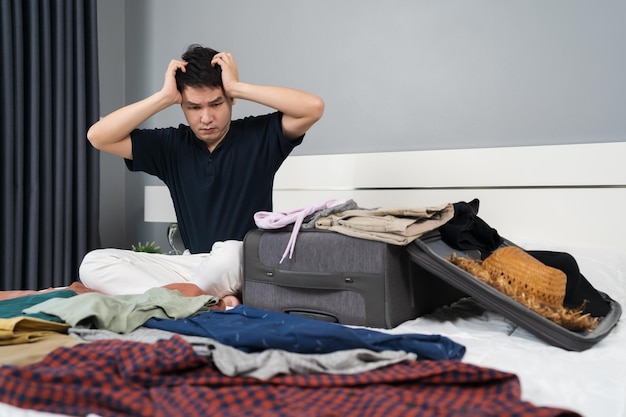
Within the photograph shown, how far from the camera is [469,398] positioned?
28.9 inches

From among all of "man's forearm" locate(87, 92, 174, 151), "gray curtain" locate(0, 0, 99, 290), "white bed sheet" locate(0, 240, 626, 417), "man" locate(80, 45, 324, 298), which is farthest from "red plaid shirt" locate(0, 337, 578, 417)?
"gray curtain" locate(0, 0, 99, 290)

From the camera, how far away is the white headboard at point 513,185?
1998mm

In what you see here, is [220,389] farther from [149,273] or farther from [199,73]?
[199,73]

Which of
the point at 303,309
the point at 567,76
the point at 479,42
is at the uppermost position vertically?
the point at 479,42

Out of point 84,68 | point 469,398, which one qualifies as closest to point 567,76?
point 469,398

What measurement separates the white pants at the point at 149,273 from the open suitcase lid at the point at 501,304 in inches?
20.8

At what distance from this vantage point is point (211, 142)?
2.05m

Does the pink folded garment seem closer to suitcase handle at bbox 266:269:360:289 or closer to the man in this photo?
suitcase handle at bbox 266:269:360:289

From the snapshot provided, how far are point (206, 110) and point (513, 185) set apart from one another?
1.16 meters

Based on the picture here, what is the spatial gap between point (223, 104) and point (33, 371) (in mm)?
1355

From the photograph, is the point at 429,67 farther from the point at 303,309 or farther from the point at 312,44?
the point at 303,309

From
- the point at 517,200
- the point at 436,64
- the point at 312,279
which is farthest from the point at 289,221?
the point at 436,64

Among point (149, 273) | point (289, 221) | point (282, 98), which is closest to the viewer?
point (289, 221)

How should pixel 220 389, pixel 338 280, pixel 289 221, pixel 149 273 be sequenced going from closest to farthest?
pixel 220 389, pixel 338 280, pixel 289 221, pixel 149 273
